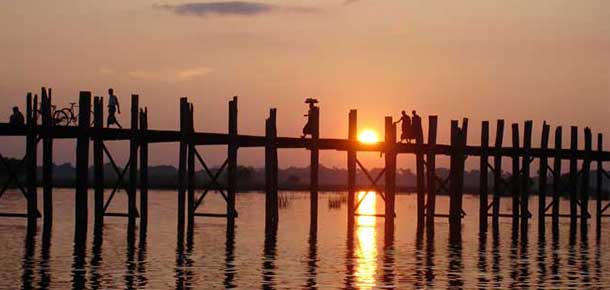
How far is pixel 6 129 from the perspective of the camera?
38188 mm

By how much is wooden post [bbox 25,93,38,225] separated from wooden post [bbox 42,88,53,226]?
0.31 m

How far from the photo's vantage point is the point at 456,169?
Answer: 152 ft

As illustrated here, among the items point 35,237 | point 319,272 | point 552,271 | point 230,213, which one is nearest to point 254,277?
point 319,272

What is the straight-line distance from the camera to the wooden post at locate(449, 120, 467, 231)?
45688mm

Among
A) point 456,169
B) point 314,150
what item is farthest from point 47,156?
point 456,169

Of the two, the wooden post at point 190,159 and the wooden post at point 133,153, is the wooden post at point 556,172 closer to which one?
the wooden post at point 190,159

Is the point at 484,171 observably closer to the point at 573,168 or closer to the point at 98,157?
the point at 573,168

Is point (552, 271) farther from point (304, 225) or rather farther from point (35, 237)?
point (304, 225)

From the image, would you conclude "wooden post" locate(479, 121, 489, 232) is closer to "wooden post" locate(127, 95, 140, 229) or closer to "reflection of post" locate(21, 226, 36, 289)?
"wooden post" locate(127, 95, 140, 229)

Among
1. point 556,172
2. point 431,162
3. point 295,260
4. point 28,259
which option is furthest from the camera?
point 556,172

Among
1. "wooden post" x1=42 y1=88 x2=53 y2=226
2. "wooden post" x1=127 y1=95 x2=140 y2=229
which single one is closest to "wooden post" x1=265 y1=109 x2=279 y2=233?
"wooden post" x1=127 y1=95 x2=140 y2=229

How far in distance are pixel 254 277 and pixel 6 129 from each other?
44.0 feet

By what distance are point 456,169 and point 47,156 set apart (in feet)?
47.1

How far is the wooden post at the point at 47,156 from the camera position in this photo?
1531 inches
